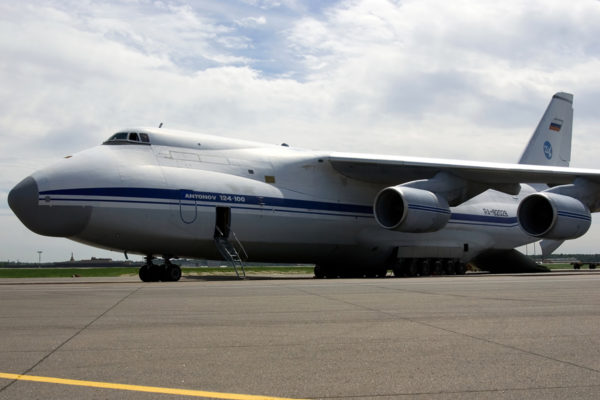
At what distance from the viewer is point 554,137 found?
2578cm

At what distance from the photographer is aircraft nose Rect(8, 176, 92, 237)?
1385 cm

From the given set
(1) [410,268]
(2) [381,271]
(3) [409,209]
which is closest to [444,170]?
(3) [409,209]

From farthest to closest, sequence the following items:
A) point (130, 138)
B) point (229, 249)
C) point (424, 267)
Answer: point (424, 267) < point (229, 249) < point (130, 138)

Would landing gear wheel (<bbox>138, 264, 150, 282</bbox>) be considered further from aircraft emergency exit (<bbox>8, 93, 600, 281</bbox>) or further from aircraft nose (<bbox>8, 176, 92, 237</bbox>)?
aircraft nose (<bbox>8, 176, 92, 237</bbox>)

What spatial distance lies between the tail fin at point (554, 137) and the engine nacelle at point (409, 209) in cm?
913

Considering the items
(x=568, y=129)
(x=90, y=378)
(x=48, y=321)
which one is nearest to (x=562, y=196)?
(x=568, y=129)

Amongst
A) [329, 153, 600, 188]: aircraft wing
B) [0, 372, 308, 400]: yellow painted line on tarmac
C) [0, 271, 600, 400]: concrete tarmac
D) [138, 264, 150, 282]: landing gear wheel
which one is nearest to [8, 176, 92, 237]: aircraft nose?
[138, 264, 150, 282]: landing gear wheel

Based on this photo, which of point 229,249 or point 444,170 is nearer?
point 229,249

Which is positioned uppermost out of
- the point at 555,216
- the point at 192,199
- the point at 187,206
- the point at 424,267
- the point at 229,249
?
the point at 192,199

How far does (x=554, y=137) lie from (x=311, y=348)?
23792 mm

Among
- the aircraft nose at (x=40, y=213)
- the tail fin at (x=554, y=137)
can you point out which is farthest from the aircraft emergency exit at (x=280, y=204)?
the tail fin at (x=554, y=137)

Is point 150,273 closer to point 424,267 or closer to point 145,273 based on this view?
point 145,273

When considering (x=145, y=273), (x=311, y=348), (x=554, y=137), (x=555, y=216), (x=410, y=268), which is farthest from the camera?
(x=554, y=137)

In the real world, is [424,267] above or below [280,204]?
below
